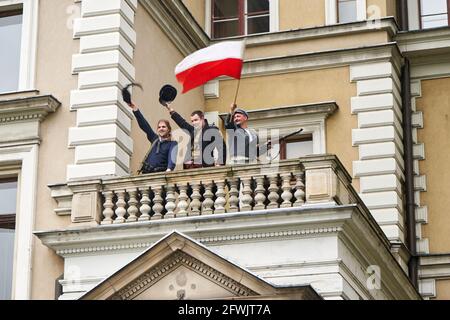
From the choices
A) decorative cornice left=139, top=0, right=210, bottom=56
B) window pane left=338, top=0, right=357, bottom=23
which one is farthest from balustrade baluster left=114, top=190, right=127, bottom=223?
window pane left=338, top=0, right=357, bottom=23

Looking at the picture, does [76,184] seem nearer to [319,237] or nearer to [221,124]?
[319,237]

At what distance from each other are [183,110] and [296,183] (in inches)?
259

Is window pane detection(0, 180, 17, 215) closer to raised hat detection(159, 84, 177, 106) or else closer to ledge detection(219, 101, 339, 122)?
raised hat detection(159, 84, 177, 106)

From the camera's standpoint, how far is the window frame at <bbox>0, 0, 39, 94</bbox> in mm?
27703

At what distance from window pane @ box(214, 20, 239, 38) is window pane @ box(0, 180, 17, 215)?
749 centimetres

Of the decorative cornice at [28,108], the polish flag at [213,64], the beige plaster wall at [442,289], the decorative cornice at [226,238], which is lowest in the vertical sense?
Answer: the decorative cornice at [226,238]

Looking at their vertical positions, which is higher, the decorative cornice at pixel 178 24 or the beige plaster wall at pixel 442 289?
the decorative cornice at pixel 178 24

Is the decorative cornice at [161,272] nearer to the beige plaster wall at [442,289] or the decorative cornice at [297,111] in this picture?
the decorative cornice at [297,111]

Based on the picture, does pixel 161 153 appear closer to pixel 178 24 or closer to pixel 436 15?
pixel 178 24

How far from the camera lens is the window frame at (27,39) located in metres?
27.7

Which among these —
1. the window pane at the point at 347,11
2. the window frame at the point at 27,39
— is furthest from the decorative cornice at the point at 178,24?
the window pane at the point at 347,11

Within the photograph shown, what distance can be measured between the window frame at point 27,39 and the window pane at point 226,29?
19.0 ft

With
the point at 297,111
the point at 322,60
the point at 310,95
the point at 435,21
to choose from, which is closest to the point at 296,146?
the point at 297,111
